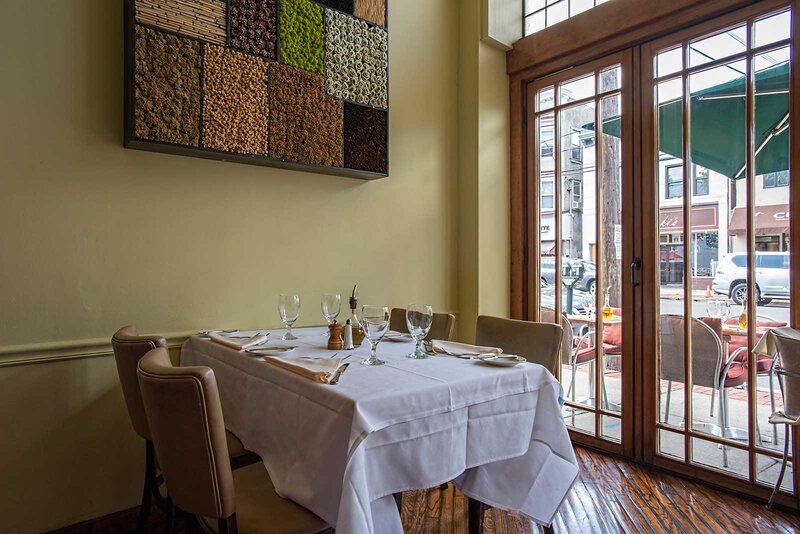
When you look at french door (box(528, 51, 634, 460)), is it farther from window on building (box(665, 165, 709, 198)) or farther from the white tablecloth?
the white tablecloth

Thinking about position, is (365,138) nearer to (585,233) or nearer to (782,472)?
(585,233)

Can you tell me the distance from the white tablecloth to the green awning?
1728mm

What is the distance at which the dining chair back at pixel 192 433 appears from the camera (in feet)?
3.35

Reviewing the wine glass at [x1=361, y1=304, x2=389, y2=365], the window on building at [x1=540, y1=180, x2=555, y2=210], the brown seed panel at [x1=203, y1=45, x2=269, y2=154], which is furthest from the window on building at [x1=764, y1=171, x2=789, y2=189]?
the brown seed panel at [x1=203, y1=45, x2=269, y2=154]

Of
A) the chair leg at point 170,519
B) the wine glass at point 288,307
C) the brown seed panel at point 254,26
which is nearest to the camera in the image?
the chair leg at point 170,519

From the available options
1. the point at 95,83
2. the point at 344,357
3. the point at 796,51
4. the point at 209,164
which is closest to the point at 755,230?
the point at 796,51

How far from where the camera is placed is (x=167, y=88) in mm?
2023

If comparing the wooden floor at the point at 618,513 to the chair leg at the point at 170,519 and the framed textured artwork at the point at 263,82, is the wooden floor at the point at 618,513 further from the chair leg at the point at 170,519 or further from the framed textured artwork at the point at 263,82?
the framed textured artwork at the point at 263,82

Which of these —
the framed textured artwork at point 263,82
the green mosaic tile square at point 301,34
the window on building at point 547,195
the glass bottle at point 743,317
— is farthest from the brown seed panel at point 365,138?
the glass bottle at point 743,317

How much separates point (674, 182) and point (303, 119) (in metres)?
2.04

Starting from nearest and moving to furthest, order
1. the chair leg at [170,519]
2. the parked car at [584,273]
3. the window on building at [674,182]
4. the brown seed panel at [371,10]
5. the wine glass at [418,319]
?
1. the chair leg at [170,519]
2. the wine glass at [418,319]
3. the window on building at [674,182]
4. the brown seed panel at [371,10]
5. the parked car at [584,273]

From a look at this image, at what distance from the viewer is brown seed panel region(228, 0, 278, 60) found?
2208mm

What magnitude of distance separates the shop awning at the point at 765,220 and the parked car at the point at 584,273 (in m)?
0.76

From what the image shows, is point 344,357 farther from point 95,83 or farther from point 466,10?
point 466,10
